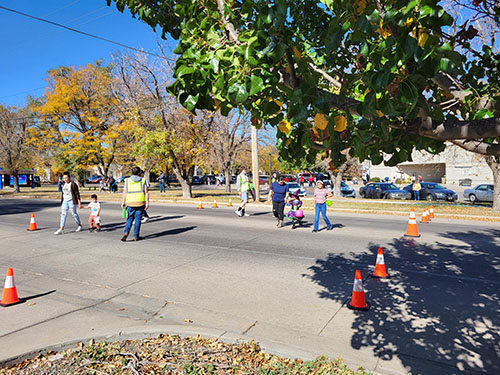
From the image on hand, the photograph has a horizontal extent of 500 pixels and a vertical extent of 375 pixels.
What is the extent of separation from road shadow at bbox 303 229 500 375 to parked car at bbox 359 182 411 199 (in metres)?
19.8

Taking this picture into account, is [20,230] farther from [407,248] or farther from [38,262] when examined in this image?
[407,248]

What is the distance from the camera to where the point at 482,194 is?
25.7 m

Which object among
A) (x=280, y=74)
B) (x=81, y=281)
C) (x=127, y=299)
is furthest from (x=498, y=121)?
(x=81, y=281)

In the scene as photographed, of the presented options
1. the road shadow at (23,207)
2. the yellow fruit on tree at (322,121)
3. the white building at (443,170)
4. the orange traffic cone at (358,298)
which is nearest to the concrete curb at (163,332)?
the orange traffic cone at (358,298)

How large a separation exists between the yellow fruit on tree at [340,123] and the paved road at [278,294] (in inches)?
95.8

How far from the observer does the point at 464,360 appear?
3.69 m

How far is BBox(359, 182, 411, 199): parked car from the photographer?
91.7 feet

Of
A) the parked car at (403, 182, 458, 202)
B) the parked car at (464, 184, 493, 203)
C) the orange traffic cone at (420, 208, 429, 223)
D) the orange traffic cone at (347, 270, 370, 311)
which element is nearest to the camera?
the orange traffic cone at (347, 270, 370, 311)

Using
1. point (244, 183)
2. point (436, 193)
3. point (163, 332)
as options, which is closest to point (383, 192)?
point (436, 193)

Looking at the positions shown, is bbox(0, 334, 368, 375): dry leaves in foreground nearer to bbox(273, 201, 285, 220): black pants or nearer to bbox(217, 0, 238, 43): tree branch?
bbox(217, 0, 238, 43): tree branch

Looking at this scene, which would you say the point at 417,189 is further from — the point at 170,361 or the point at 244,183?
the point at 170,361

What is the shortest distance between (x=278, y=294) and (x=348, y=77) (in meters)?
3.91

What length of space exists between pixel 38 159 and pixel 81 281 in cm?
4238

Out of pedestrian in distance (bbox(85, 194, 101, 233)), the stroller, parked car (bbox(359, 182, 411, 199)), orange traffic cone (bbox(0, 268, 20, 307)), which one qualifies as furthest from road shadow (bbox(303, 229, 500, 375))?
parked car (bbox(359, 182, 411, 199))
